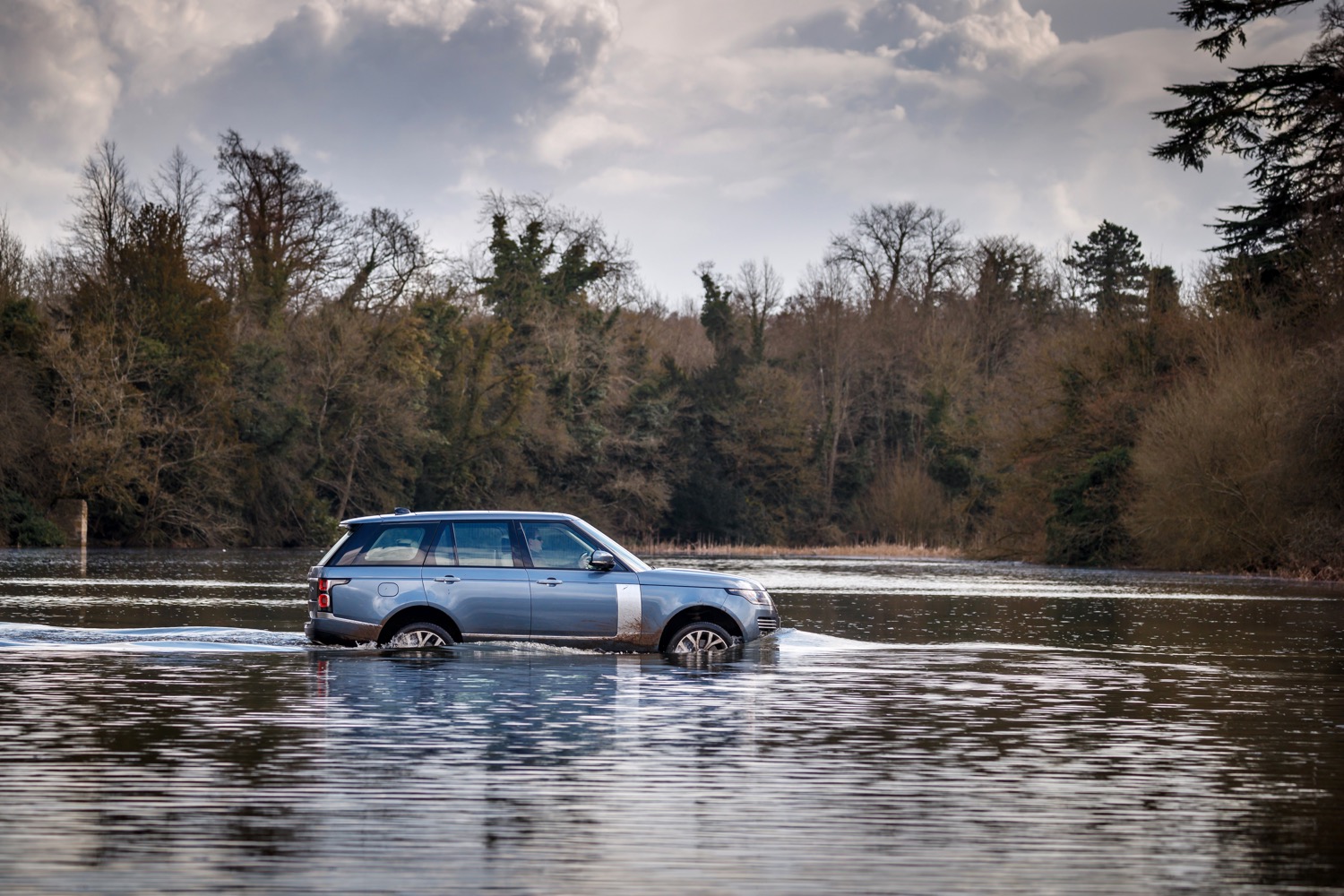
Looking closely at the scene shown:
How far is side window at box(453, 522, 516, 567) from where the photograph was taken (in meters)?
17.8

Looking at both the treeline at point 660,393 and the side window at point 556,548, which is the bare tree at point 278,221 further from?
the side window at point 556,548

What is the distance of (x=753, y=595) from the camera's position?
18.6 m

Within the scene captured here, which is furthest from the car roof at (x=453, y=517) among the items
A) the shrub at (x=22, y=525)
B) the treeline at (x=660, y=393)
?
the shrub at (x=22, y=525)

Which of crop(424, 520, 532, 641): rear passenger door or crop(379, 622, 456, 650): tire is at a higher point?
crop(424, 520, 532, 641): rear passenger door

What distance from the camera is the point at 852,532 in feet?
318

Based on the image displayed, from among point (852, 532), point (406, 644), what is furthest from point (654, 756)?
point (852, 532)

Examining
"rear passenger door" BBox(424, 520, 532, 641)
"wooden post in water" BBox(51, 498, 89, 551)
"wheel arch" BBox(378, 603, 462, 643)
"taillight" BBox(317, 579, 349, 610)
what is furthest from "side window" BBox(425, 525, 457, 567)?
"wooden post in water" BBox(51, 498, 89, 551)

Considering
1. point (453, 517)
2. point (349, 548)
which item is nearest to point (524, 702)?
point (453, 517)

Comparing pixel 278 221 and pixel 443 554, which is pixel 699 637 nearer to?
pixel 443 554

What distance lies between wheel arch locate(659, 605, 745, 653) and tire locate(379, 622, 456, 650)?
2.26 m

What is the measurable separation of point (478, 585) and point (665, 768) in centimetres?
702

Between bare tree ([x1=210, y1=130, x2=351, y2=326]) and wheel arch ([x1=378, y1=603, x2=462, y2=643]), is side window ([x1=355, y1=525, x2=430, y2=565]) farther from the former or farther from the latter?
bare tree ([x1=210, y1=130, x2=351, y2=326])

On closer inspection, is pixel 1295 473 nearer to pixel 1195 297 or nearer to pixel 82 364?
pixel 1195 297

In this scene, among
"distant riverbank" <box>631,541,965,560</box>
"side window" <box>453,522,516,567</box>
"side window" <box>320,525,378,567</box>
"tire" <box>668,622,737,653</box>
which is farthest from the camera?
"distant riverbank" <box>631,541,965,560</box>
